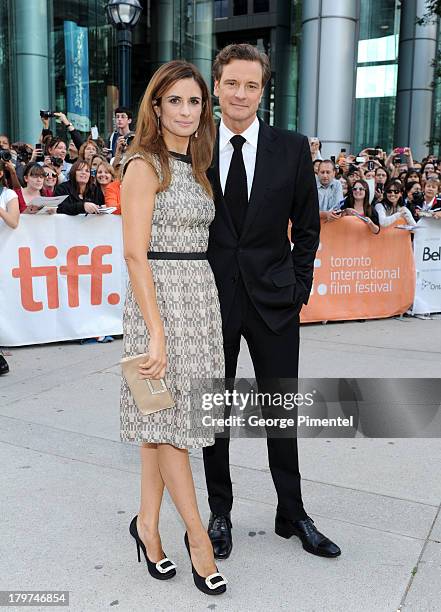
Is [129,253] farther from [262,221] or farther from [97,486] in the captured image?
[97,486]

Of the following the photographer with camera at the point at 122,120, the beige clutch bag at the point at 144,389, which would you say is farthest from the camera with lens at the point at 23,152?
the beige clutch bag at the point at 144,389

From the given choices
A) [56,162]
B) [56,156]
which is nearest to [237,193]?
[56,162]

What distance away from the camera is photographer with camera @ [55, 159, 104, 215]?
22.3ft

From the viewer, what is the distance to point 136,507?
3262 millimetres

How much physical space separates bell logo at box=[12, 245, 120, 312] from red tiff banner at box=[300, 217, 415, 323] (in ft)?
7.79

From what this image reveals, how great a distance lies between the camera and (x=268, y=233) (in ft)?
9.18

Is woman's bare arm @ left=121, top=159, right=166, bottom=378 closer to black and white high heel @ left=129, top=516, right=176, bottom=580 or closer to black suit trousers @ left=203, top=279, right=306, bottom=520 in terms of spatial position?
black suit trousers @ left=203, top=279, right=306, bottom=520

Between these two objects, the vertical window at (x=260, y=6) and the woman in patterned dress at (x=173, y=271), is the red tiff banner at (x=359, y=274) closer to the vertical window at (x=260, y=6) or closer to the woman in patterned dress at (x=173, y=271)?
the woman in patterned dress at (x=173, y=271)

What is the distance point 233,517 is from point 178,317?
4.06 feet

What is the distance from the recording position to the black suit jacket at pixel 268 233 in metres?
2.76

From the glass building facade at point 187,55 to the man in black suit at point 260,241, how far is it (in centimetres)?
1288

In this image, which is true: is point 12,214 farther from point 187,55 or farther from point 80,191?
point 187,55

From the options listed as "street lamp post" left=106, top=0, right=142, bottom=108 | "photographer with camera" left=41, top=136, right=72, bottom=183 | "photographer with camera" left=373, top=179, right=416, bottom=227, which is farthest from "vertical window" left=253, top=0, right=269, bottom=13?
"photographer with camera" left=373, top=179, right=416, bottom=227

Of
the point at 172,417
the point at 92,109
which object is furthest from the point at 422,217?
the point at 92,109
